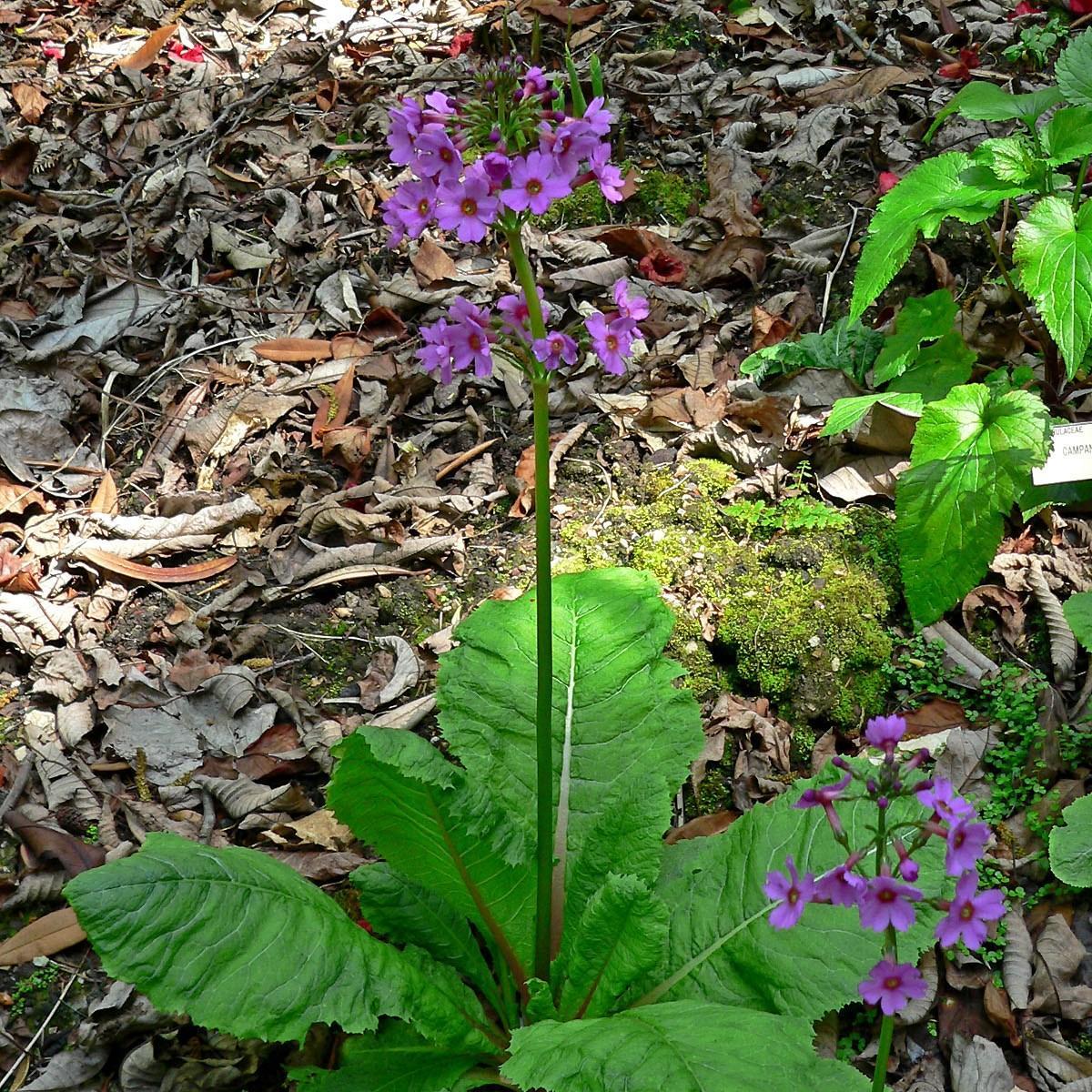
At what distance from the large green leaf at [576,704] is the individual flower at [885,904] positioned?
112 cm

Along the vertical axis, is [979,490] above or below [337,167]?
below

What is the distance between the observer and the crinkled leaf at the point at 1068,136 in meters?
3.50

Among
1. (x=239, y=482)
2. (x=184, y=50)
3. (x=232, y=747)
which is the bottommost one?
(x=232, y=747)

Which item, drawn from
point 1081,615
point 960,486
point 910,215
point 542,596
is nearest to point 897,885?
point 542,596

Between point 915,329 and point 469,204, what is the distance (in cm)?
246

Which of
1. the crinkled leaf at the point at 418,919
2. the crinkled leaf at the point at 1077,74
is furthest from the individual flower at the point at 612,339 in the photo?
the crinkled leaf at the point at 1077,74

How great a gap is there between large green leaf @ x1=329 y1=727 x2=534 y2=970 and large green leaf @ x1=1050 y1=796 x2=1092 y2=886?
52.4 inches

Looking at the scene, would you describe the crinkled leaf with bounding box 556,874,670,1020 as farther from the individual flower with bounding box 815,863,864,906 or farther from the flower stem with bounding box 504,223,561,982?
the individual flower with bounding box 815,863,864,906

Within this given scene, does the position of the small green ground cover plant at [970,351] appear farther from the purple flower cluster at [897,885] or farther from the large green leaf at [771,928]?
the purple flower cluster at [897,885]

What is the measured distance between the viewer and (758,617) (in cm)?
344

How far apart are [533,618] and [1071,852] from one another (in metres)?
1.51

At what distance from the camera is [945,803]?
68.6 inches

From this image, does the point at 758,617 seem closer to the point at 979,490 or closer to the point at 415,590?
the point at 979,490

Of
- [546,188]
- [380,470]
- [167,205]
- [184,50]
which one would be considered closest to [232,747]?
[380,470]
